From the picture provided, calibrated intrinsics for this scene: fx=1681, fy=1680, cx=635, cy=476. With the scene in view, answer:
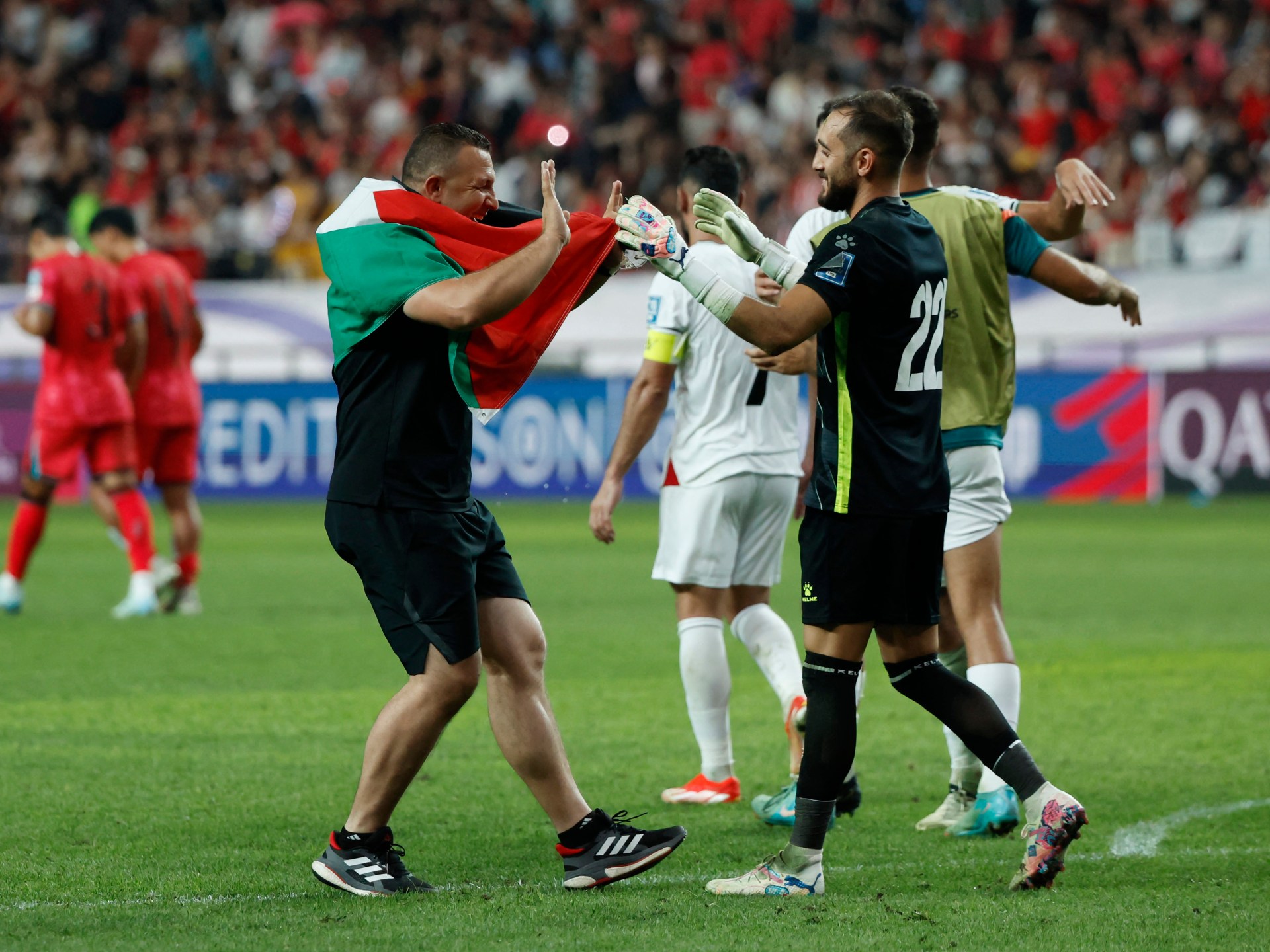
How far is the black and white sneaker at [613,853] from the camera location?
4.69m

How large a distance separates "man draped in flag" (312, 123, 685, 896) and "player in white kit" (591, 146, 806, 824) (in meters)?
1.41

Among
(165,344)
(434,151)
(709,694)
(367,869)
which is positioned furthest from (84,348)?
(367,869)

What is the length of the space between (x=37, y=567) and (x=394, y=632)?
34.4ft

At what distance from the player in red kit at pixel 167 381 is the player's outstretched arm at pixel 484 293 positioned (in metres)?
7.26

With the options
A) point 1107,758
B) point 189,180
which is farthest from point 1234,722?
point 189,180

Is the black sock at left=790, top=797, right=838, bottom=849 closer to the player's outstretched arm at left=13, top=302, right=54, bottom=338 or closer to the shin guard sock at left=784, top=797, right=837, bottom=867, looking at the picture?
the shin guard sock at left=784, top=797, right=837, bottom=867

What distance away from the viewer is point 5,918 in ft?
14.1

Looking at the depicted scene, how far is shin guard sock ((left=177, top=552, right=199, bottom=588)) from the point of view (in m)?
11.2

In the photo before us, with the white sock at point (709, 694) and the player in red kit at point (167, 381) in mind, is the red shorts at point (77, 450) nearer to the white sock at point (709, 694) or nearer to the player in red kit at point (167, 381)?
the player in red kit at point (167, 381)

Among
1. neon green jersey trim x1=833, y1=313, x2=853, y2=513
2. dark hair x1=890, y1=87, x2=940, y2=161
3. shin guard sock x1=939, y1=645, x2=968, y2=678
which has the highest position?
dark hair x1=890, y1=87, x2=940, y2=161

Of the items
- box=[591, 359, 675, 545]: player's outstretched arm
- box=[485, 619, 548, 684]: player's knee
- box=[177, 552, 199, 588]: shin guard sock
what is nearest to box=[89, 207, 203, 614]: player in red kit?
box=[177, 552, 199, 588]: shin guard sock

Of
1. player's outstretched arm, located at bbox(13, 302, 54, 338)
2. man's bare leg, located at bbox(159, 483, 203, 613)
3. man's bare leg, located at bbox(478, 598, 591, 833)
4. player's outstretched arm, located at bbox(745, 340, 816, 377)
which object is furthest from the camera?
man's bare leg, located at bbox(159, 483, 203, 613)

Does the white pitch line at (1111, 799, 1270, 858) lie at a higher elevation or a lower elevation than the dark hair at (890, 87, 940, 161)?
lower

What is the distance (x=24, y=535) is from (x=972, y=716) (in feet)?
26.3
